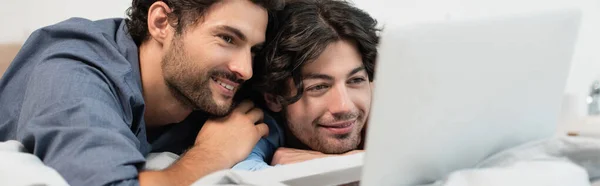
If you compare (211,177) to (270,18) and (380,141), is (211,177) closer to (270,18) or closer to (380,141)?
(380,141)

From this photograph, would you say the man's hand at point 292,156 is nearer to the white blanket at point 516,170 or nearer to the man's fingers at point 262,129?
the man's fingers at point 262,129

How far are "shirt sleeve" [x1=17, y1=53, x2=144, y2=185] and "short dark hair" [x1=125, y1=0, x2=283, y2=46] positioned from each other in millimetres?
237

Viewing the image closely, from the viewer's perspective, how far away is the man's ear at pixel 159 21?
121 centimetres

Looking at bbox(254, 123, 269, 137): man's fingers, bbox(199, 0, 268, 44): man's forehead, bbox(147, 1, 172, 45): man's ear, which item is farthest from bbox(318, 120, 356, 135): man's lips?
bbox(147, 1, 172, 45): man's ear

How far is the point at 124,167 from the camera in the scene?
0.84 m

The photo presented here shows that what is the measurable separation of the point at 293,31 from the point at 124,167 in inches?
21.0

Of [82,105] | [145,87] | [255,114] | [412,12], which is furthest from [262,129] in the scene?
[412,12]

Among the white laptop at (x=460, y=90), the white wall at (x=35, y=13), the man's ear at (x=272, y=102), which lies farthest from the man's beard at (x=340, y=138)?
the white wall at (x=35, y=13)

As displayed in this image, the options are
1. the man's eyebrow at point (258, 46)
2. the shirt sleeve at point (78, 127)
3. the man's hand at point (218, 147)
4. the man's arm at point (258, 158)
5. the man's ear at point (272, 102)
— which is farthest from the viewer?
the man's ear at point (272, 102)

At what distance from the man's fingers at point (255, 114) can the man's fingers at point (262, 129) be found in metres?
0.02

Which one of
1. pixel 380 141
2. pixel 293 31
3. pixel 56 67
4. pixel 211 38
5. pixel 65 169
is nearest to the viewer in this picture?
pixel 380 141

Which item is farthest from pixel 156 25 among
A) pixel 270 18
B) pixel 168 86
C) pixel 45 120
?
pixel 45 120

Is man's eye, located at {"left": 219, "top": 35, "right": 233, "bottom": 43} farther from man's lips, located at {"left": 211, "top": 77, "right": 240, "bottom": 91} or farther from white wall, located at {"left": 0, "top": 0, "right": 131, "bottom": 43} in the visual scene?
white wall, located at {"left": 0, "top": 0, "right": 131, "bottom": 43}

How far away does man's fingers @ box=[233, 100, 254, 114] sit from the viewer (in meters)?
1.25
